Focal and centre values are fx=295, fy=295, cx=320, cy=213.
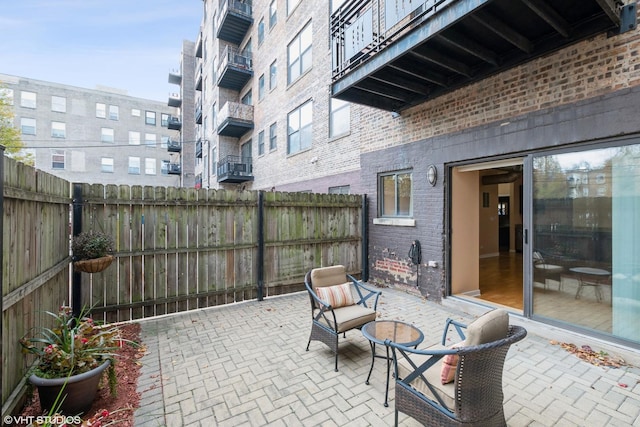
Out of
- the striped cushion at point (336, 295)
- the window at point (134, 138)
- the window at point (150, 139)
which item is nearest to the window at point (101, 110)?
the window at point (134, 138)

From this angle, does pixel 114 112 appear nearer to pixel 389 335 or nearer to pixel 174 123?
pixel 174 123

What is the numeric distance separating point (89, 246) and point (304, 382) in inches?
141

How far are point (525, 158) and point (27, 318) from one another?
670cm

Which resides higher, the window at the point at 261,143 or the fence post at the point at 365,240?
the window at the point at 261,143

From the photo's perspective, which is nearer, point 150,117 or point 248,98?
point 248,98

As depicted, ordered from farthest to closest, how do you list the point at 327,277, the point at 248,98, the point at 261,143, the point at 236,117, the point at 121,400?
the point at 248,98
the point at 236,117
the point at 261,143
the point at 327,277
the point at 121,400

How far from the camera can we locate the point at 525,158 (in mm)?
4777

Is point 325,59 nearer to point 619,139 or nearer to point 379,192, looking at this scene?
point 379,192

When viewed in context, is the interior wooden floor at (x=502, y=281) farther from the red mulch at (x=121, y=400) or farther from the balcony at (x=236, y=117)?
the balcony at (x=236, y=117)

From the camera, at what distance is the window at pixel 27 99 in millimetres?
28342

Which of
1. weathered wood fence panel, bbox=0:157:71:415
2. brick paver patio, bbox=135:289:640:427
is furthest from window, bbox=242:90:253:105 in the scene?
brick paver patio, bbox=135:289:640:427

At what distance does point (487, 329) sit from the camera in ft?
6.91

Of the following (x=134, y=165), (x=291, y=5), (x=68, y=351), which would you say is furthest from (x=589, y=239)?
(x=134, y=165)

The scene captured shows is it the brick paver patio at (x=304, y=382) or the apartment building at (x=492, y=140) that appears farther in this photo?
the apartment building at (x=492, y=140)
